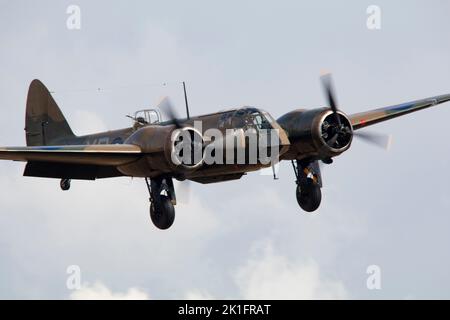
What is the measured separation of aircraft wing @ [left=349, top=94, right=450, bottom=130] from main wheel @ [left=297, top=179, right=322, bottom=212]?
3234 millimetres

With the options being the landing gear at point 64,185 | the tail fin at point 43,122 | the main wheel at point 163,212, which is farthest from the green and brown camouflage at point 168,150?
the tail fin at point 43,122

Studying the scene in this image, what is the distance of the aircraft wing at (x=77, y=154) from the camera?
30.7 meters

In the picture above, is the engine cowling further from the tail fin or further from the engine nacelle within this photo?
the tail fin

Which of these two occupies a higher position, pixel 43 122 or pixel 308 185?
pixel 43 122

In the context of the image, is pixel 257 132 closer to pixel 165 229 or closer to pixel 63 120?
pixel 165 229

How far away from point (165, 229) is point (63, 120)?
11257 mm

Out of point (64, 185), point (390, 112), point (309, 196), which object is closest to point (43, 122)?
point (64, 185)

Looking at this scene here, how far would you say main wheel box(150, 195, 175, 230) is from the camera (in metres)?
31.3

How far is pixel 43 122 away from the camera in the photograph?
4072 cm

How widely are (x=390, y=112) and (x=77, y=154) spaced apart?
39.5 ft

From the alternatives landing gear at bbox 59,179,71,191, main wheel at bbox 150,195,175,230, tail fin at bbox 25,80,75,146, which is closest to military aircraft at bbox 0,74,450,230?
main wheel at bbox 150,195,175,230

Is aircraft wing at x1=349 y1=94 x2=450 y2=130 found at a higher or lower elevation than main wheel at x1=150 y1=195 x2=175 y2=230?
higher

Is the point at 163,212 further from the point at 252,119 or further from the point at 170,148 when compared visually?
the point at 252,119

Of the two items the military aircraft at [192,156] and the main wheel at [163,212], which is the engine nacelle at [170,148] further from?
the main wheel at [163,212]
